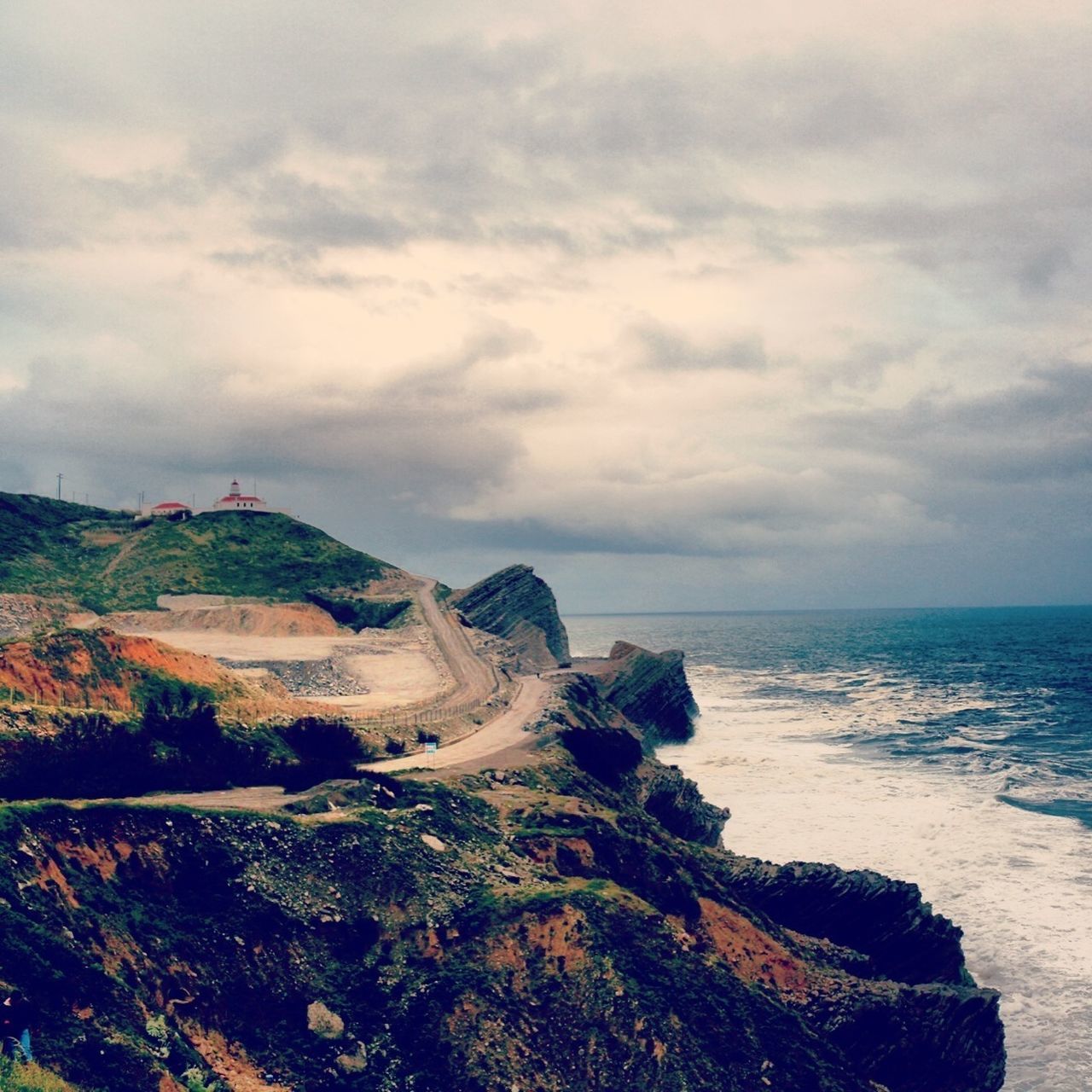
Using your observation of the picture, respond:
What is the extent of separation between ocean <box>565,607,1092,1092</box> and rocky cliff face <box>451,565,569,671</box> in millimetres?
18500

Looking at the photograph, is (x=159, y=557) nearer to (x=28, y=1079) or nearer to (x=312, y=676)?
(x=312, y=676)

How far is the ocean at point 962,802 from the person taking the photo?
35.8m

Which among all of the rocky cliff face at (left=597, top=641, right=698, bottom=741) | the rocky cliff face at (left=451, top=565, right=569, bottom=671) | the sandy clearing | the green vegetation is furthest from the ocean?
the green vegetation

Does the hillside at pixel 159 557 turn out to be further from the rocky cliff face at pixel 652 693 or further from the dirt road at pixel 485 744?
the dirt road at pixel 485 744

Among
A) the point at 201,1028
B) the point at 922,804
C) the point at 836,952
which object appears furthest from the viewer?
the point at 922,804

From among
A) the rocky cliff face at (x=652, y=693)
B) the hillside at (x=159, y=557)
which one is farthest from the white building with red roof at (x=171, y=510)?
the rocky cliff face at (x=652, y=693)

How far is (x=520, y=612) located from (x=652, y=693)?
2569cm

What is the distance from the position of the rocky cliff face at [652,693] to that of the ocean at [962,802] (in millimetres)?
2623

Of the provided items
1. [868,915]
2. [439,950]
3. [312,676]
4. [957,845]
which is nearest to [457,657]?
[312,676]

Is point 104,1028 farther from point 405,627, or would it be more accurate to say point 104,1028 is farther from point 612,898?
point 405,627

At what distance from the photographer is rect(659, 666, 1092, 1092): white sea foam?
33.6 meters

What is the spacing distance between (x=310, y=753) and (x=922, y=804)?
37.0 metres

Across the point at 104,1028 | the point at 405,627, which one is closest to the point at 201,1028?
the point at 104,1028

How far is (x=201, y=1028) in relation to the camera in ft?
83.1
